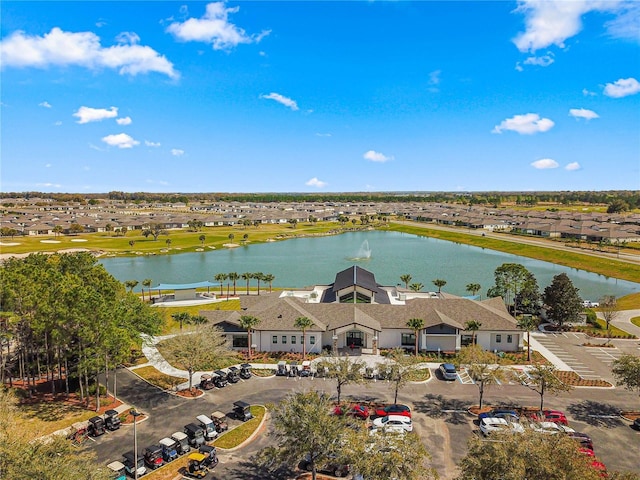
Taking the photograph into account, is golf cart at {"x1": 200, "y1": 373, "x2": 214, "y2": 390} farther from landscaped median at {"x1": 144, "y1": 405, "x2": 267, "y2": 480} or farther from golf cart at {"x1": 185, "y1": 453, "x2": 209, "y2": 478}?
golf cart at {"x1": 185, "y1": 453, "x2": 209, "y2": 478}

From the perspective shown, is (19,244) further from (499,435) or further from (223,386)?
(499,435)

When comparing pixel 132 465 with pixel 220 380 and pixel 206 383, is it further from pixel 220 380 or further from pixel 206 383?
pixel 220 380

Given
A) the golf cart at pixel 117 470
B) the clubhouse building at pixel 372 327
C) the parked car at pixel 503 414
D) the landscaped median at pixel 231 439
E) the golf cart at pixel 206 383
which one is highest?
the clubhouse building at pixel 372 327

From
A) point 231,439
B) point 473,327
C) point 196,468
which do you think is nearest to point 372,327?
point 473,327

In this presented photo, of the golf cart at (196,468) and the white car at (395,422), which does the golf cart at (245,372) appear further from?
the white car at (395,422)

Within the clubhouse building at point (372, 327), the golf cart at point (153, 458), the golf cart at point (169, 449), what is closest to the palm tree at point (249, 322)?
the clubhouse building at point (372, 327)
